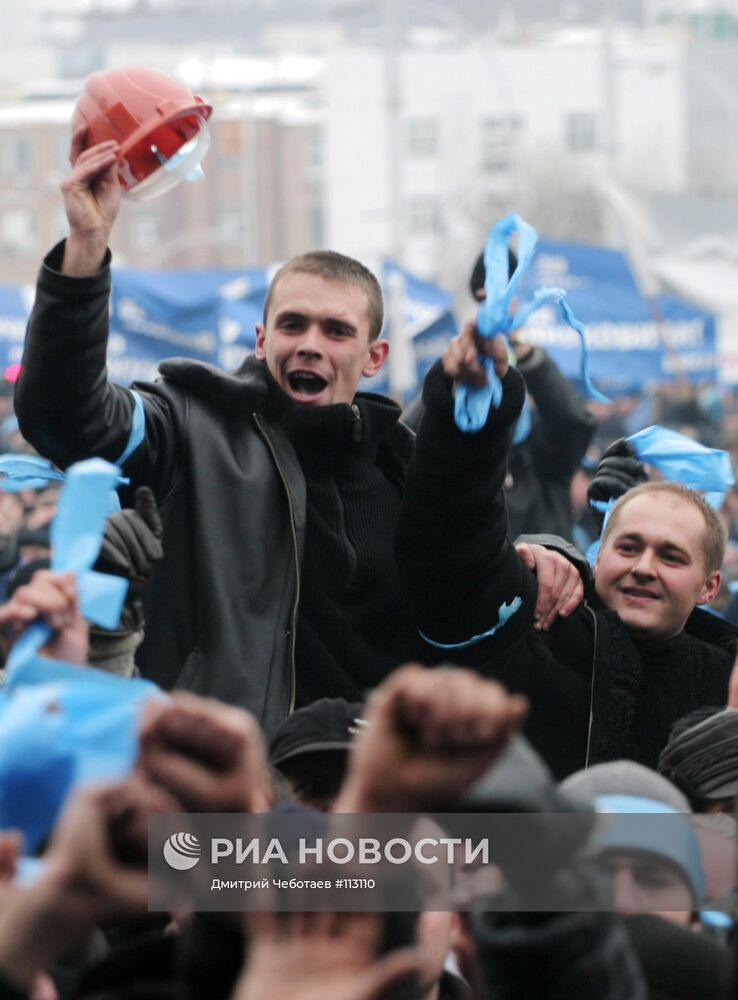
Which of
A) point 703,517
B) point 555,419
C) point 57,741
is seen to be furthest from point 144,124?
point 555,419

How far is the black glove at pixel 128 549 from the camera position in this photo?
9.62ft

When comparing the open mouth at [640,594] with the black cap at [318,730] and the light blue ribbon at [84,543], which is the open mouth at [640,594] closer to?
the black cap at [318,730]

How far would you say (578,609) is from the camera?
3770 millimetres

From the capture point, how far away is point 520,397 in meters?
3.38

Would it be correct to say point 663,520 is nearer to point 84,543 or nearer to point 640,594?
point 640,594

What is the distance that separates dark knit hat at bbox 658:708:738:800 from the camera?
9.75 feet

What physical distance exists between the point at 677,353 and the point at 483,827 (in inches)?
529

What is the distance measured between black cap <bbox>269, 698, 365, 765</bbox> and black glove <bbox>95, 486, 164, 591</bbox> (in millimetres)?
318

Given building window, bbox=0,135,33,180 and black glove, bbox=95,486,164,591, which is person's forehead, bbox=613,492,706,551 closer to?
black glove, bbox=95,486,164,591

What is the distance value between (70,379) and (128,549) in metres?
0.53

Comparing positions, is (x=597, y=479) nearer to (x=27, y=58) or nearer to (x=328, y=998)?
(x=328, y=998)

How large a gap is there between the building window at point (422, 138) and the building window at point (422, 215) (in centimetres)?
183

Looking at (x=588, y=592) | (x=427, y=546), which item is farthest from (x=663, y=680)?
(x=427, y=546)
